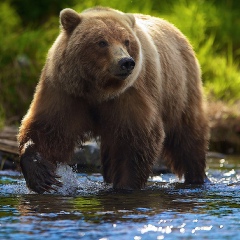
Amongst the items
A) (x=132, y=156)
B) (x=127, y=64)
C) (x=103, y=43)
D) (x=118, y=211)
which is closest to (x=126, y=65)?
(x=127, y=64)

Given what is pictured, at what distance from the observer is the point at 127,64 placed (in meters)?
6.97

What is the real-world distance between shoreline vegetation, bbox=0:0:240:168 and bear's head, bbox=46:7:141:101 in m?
2.82

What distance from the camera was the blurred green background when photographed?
42.2ft

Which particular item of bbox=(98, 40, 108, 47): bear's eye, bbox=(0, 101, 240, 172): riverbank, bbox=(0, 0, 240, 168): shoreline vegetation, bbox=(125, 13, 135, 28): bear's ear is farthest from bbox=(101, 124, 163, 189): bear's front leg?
bbox=(0, 0, 240, 168): shoreline vegetation

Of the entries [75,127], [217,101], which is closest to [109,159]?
[75,127]

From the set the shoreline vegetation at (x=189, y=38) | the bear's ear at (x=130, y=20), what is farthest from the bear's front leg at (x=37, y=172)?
the shoreline vegetation at (x=189, y=38)

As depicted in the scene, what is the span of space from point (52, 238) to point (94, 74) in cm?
215

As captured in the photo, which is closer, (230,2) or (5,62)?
(5,62)

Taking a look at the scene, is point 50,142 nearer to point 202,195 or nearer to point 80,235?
point 202,195

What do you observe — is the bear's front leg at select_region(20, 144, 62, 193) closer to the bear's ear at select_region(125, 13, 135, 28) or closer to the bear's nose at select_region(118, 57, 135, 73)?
the bear's nose at select_region(118, 57, 135, 73)

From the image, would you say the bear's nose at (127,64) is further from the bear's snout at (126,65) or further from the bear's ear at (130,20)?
the bear's ear at (130,20)

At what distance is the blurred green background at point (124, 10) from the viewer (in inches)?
507

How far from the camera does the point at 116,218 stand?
6.14 m

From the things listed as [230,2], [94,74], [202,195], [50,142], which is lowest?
[202,195]
